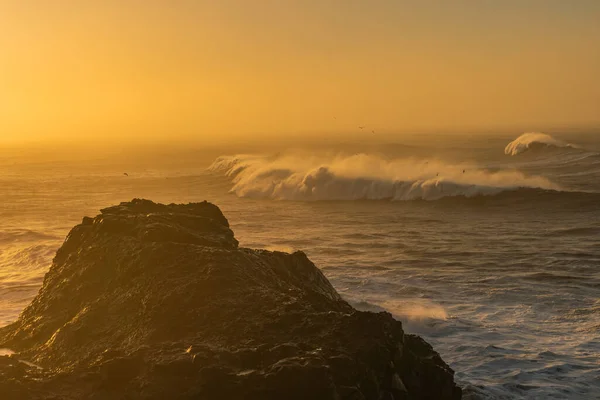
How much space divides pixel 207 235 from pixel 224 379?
646 cm

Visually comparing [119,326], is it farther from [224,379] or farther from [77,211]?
[77,211]

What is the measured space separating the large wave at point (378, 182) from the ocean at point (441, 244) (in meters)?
0.14

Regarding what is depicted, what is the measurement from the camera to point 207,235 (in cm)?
1503

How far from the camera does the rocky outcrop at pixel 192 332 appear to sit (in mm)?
8969

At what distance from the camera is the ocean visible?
15.0 meters

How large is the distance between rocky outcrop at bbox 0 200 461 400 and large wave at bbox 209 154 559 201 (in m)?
29.6

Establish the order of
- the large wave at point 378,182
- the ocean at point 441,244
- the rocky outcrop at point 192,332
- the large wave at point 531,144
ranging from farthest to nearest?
the large wave at point 531,144
the large wave at point 378,182
the ocean at point 441,244
the rocky outcrop at point 192,332

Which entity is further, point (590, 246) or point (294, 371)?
point (590, 246)

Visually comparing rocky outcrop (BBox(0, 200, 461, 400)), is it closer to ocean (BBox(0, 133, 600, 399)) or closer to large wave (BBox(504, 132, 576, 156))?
ocean (BBox(0, 133, 600, 399))

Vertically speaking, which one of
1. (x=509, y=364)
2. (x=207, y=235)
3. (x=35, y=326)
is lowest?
(x=509, y=364)

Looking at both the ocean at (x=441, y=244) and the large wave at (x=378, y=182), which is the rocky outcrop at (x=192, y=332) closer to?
the ocean at (x=441, y=244)

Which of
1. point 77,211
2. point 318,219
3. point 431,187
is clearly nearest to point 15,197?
point 77,211

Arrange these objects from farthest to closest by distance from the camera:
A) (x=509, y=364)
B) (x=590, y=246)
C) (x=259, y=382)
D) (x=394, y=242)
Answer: (x=394, y=242) → (x=590, y=246) → (x=509, y=364) → (x=259, y=382)

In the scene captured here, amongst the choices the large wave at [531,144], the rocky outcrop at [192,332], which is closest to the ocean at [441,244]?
the rocky outcrop at [192,332]
